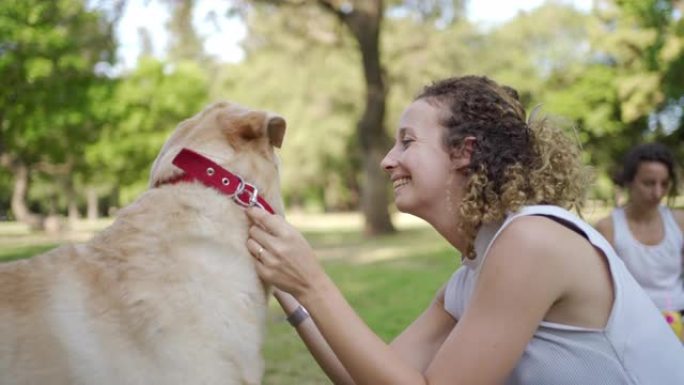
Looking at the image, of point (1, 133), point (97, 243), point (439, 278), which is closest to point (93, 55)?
point (1, 133)

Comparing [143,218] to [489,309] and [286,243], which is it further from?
[489,309]

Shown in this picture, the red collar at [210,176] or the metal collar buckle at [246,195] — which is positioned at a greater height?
the red collar at [210,176]

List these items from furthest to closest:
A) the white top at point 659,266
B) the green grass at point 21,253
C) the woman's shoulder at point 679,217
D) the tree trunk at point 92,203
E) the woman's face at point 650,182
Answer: the tree trunk at point 92,203 → the green grass at point 21,253 → the woman's shoulder at point 679,217 → the woman's face at point 650,182 → the white top at point 659,266

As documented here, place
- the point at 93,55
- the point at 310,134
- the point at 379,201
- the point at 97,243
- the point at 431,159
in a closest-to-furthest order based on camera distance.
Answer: the point at 97,243, the point at 431,159, the point at 93,55, the point at 379,201, the point at 310,134

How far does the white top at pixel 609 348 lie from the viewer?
1862 millimetres

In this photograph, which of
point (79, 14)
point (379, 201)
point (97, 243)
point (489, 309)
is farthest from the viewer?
point (379, 201)

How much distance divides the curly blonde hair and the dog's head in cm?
55

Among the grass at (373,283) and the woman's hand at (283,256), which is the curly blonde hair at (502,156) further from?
the grass at (373,283)

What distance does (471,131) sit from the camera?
2072 mm

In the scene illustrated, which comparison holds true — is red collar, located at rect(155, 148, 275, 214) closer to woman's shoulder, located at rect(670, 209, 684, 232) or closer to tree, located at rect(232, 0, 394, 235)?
woman's shoulder, located at rect(670, 209, 684, 232)

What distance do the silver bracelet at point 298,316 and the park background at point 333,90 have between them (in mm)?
1119

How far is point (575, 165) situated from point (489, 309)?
630mm

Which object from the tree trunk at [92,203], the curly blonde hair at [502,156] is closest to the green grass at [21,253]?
the curly blonde hair at [502,156]

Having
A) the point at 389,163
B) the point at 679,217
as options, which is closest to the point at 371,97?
the point at 679,217
